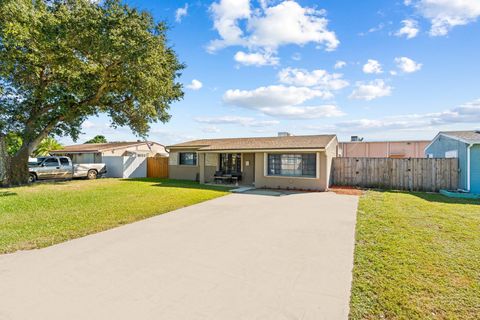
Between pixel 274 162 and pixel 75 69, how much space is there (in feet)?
39.6

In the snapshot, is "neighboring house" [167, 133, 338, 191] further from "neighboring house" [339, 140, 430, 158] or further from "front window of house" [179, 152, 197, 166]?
"neighboring house" [339, 140, 430, 158]

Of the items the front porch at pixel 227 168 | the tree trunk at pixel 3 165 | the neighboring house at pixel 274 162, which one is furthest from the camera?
the front porch at pixel 227 168

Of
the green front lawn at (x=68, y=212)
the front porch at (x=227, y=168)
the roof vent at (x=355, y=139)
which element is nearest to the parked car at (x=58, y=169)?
the green front lawn at (x=68, y=212)

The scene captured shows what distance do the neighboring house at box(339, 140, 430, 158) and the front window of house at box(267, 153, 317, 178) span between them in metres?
13.9

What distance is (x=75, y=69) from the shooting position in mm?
13914

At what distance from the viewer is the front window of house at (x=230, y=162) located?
17672mm

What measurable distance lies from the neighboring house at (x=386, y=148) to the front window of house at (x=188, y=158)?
15602 millimetres

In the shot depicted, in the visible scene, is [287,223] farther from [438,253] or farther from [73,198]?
[73,198]

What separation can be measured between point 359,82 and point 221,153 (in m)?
9.58

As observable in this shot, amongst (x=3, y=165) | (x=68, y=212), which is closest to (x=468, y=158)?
(x=68, y=212)

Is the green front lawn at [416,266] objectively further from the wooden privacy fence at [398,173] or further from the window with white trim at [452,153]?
the window with white trim at [452,153]

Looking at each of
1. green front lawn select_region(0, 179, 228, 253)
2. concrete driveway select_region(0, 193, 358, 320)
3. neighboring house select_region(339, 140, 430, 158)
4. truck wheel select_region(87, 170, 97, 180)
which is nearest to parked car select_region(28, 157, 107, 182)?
truck wheel select_region(87, 170, 97, 180)

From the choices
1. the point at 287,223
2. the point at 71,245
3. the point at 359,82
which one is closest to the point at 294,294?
the point at 287,223

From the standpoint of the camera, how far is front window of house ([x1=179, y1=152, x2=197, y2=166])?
19527 mm
